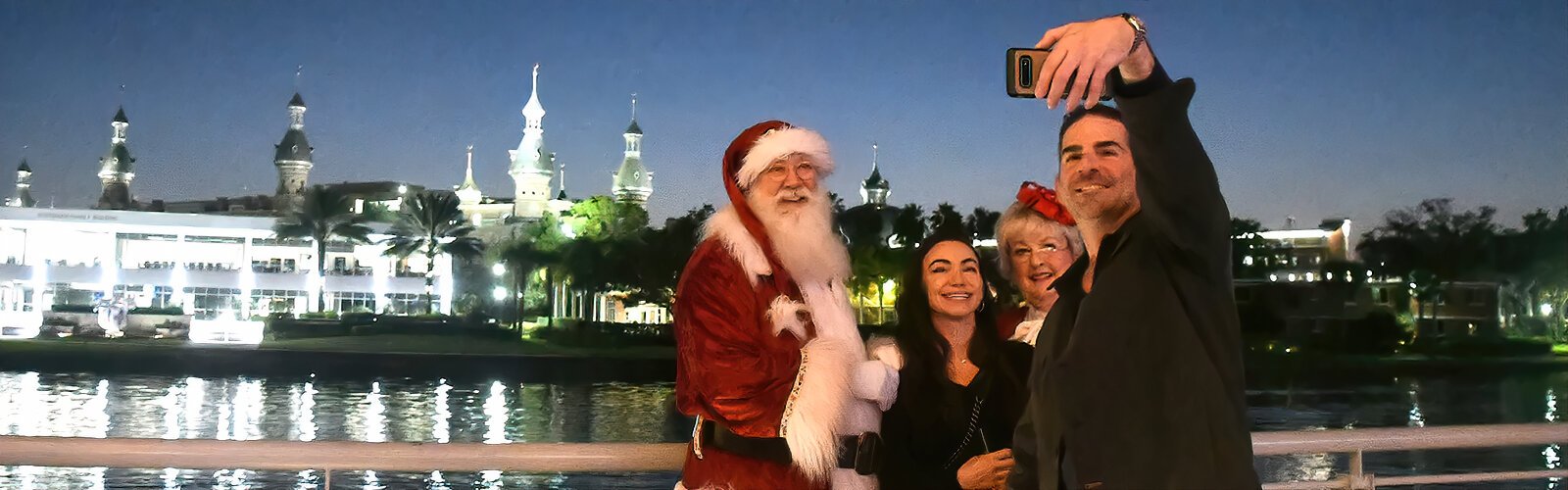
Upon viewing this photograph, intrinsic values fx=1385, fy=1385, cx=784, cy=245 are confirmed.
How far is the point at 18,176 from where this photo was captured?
131 metres

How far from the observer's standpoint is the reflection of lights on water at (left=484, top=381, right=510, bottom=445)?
24812mm

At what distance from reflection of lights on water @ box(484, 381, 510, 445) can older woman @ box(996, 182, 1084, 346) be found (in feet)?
68.0

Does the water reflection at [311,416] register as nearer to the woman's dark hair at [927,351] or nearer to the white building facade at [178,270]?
the woman's dark hair at [927,351]

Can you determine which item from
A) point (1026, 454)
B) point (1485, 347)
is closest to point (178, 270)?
point (1485, 347)

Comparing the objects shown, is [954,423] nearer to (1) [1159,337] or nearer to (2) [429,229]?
(1) [1159,337]

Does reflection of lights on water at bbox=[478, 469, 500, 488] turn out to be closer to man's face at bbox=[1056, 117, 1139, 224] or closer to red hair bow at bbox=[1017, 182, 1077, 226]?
red hair bow at bbox=[1017, 182, 1077, 226]

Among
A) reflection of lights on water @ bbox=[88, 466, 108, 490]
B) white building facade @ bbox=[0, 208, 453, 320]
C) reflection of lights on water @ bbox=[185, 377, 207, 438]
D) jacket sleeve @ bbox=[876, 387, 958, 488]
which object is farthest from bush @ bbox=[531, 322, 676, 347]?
jacket sleeve @ bbox=[876, 387, 958, 488]

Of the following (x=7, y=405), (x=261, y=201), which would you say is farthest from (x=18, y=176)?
(x=7, y=405)

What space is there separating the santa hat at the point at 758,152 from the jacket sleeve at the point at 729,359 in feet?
0.67

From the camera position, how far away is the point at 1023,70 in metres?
1.40

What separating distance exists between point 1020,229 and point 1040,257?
0.07m

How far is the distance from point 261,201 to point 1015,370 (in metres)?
121

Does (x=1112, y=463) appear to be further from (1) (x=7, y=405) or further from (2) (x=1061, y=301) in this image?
(1) (x=7, y=405)

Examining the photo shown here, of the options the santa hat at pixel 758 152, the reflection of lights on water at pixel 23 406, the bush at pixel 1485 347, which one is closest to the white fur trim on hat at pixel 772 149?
the santa hat at pixel 758 152
